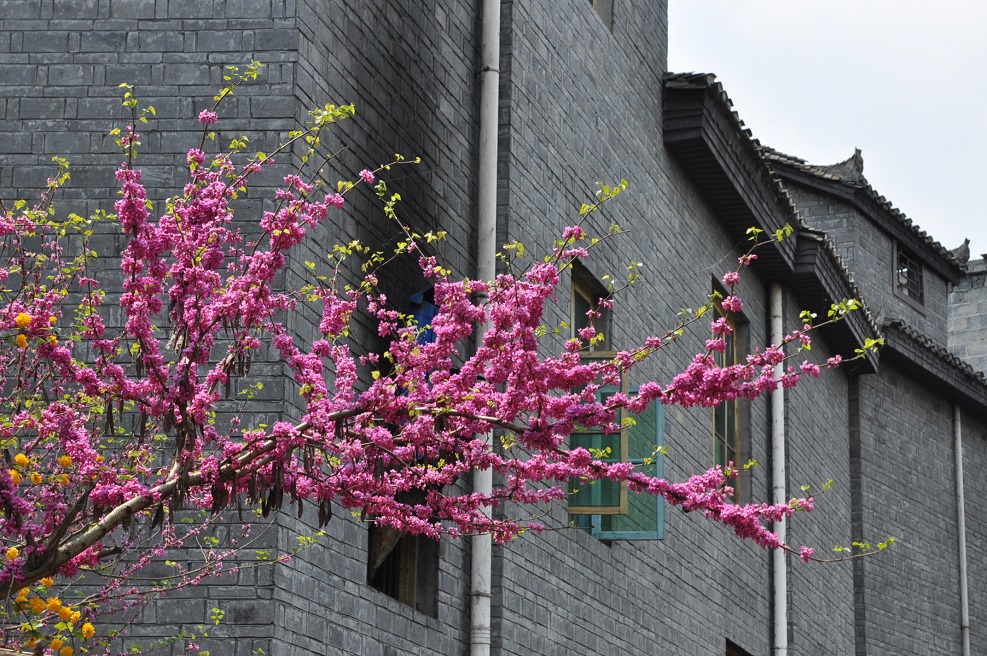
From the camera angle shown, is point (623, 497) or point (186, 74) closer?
point (186, 74)

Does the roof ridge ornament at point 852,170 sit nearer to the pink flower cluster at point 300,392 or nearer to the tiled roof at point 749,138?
the tiled roof at point 749,138

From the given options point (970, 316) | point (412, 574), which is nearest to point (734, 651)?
point (412, 574)

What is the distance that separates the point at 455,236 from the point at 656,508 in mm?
2947

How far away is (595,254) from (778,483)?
5.24 meters

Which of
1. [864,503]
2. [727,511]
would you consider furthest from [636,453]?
[864,503]

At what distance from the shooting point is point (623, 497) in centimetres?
1167

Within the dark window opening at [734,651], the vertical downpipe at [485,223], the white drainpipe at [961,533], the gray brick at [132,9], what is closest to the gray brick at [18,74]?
the gray brick at [132,9]

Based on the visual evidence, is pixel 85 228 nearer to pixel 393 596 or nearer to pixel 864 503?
pixel 393 596

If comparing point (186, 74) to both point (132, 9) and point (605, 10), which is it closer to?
point (132, 9)

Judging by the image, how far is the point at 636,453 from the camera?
41.0 ft

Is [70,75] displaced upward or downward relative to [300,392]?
upward

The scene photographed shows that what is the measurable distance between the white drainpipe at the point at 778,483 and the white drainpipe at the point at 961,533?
6581 millimetres

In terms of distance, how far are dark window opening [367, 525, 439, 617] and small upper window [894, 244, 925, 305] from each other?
15621mm

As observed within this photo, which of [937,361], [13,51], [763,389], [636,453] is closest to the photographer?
[763,389]
